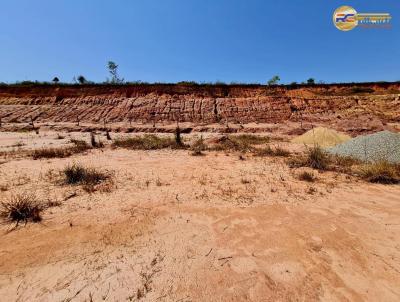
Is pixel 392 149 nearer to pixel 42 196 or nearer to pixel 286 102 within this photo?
pixel 42 196

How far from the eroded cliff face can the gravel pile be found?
14167mm

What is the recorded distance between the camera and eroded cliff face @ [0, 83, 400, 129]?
23017mm

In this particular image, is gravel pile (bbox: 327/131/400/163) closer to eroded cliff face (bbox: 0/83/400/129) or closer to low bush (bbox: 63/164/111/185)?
low bush (bbox: 63/164/111/185)

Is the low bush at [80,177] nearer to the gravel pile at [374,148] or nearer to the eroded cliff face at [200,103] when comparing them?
the gravel pile at [374,148]

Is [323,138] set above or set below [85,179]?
above

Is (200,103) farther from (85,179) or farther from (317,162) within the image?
(85,179)

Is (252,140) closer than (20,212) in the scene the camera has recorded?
No

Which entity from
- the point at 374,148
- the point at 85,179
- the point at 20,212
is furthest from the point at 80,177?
the point at 374,148

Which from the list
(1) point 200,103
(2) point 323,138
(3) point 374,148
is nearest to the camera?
(3) point 374,148

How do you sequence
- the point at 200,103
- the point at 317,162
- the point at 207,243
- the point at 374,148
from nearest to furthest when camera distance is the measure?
the point at 207,243, the point at 317,162, the point at 374,148, the point at 200,103

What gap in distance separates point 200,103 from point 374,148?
18.8 m

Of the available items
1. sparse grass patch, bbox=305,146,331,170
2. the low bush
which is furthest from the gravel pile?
the low bush

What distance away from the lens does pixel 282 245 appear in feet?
10.1

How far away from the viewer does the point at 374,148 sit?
7.68 metres
